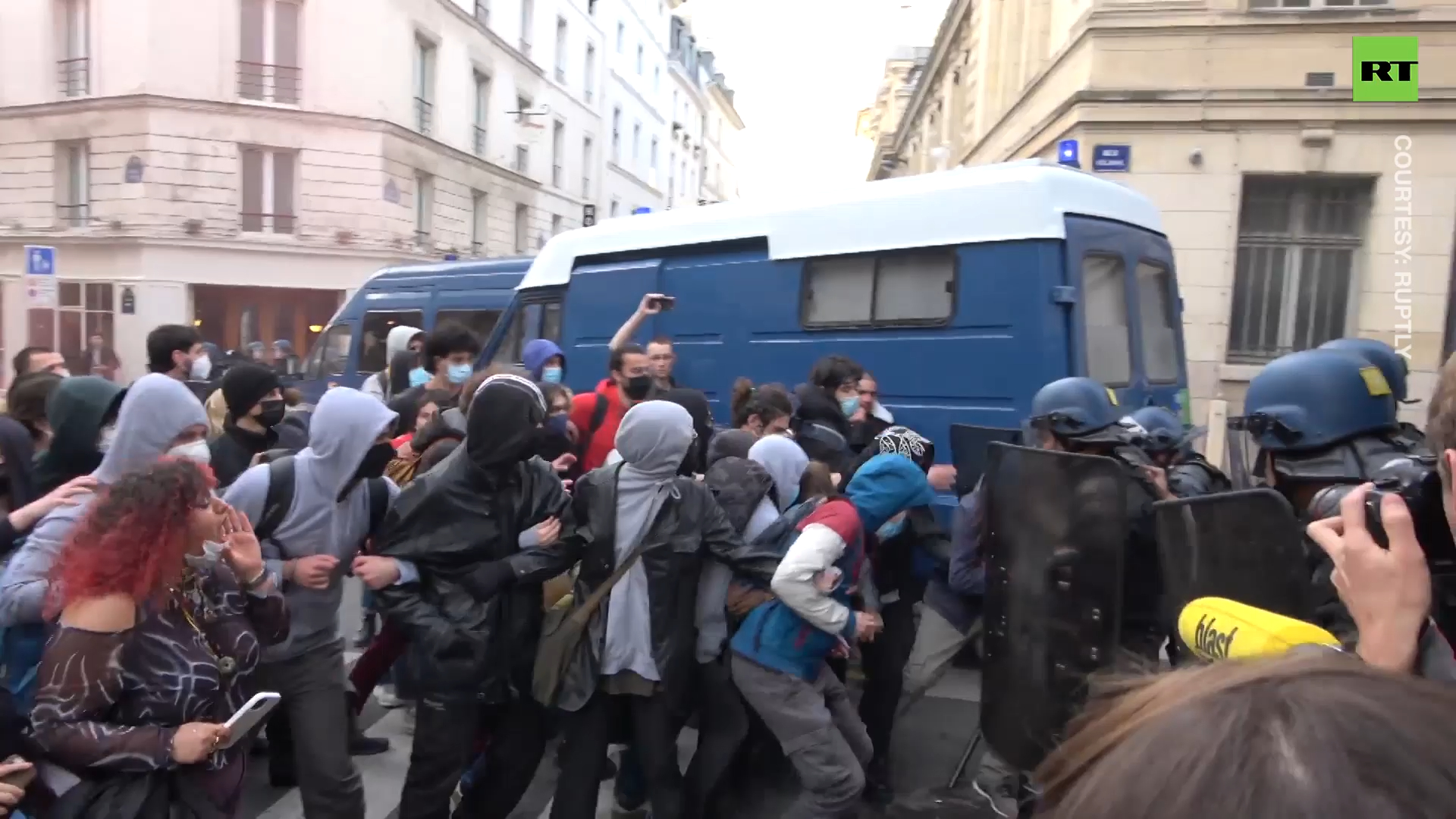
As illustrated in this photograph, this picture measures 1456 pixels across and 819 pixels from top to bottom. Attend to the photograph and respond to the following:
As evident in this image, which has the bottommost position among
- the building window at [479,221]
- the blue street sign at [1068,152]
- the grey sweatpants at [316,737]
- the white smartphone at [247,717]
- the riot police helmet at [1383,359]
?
the grey sweatpants at [316,737]

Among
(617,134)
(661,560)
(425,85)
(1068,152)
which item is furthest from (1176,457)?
(617,134)

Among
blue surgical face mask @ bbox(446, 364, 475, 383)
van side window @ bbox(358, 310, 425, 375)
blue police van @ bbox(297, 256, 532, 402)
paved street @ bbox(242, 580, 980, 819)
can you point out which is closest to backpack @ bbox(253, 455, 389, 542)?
paved street @ bbox(242, 580, 980, 819)

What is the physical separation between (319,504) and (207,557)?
2.30 ft

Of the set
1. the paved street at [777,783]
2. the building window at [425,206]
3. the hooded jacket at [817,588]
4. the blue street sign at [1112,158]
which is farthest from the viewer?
the building window at [425,206]

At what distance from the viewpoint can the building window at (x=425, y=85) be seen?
23.1m

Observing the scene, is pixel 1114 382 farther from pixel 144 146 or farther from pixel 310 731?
pixel 144 146

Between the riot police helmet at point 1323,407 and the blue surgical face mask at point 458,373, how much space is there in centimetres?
465

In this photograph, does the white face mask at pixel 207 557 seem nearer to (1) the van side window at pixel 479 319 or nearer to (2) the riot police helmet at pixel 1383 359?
(2) the riot police helmet at pixel 1383 359

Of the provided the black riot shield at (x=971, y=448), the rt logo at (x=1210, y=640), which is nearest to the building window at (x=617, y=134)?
the black riot shield at (x=971, y=448)

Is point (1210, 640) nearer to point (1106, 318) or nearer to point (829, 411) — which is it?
point (829, 411)

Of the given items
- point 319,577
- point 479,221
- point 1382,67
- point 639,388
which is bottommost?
point 319,577

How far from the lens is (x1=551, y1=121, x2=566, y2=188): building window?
103 feet

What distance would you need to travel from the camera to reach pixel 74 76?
20969 millimetres

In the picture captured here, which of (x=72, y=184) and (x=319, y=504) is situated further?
(x=72, y=184)
